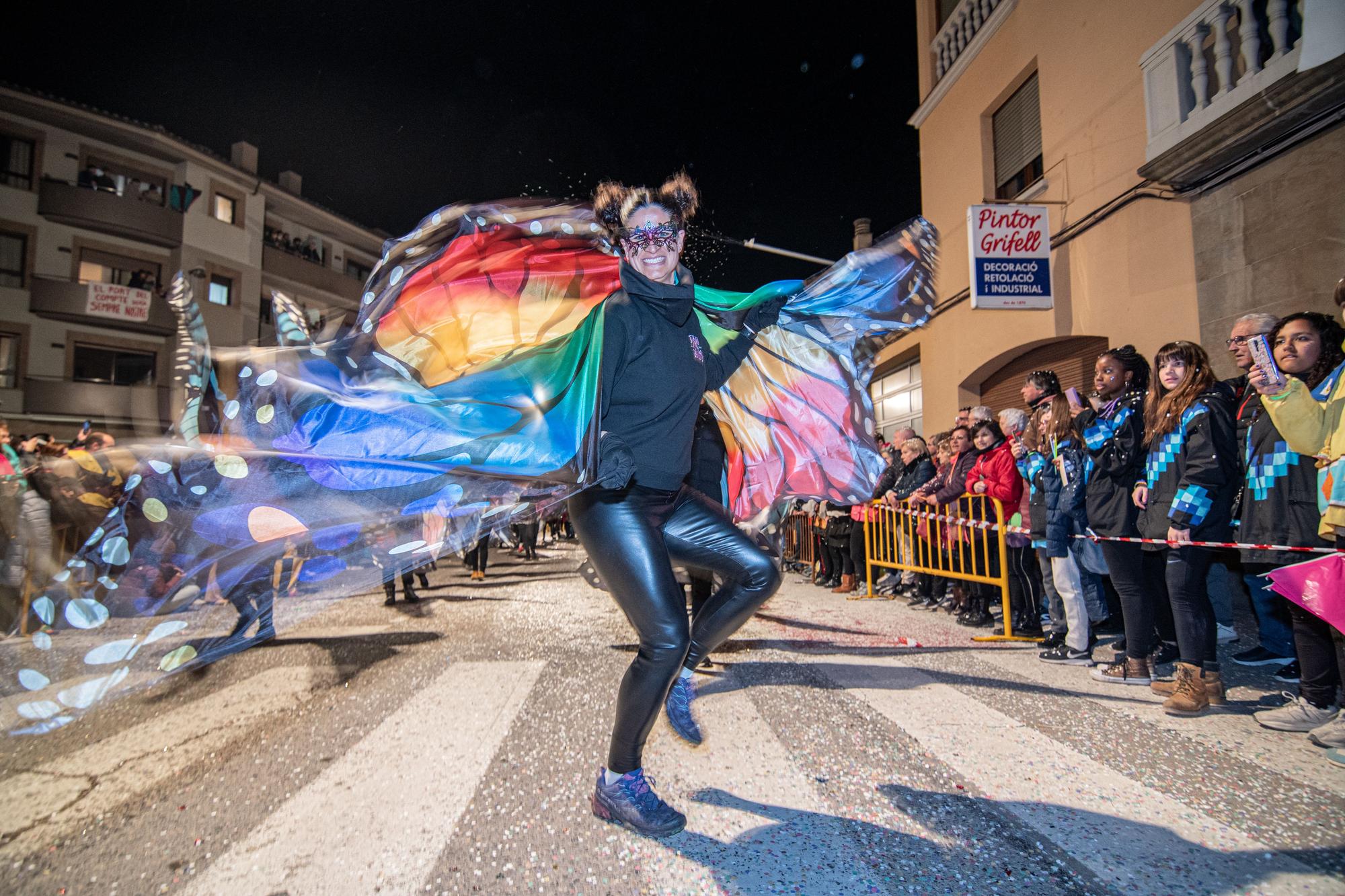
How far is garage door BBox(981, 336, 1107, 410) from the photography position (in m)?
9.98

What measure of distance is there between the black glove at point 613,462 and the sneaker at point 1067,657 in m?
4.55

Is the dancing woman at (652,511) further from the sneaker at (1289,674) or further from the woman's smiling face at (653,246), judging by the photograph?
the sneaker at (1289,674)

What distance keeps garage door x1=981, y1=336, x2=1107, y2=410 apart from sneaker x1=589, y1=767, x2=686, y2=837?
8.06m

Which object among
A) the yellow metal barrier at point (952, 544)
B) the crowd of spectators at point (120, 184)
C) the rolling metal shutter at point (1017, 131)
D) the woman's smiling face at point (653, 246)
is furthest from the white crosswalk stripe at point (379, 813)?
the crowd of spectators at point (120, 184)

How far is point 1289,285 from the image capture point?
6777 mm

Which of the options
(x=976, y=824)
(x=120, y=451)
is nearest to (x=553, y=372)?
(x=976, y=824)

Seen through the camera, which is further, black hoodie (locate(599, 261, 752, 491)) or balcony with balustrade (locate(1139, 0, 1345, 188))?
balcony with balustrade (locate(1139, 0, 1345, 188))

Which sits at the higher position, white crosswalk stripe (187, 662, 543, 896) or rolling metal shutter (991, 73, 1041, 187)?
rolling metal shutter (991, 73, 1041, 187)

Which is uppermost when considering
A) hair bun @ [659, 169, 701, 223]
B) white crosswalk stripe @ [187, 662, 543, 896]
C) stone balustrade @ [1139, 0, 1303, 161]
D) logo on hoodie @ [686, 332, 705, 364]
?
stone balustrade @ [1139, 0, 1303, 161]

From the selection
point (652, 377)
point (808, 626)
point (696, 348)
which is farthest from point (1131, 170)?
point (652, 377)

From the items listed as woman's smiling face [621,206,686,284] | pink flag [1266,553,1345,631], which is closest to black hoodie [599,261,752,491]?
woman's smiling face [621,206,686,284]

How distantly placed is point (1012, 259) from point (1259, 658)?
666cm

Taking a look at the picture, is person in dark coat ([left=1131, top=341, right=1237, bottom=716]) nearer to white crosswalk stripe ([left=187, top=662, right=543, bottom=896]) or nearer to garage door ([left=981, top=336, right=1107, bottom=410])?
white crosswalk stripe ([left=187, top=662, right=543, bottom=896])

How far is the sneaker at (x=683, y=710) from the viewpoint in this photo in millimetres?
3176
